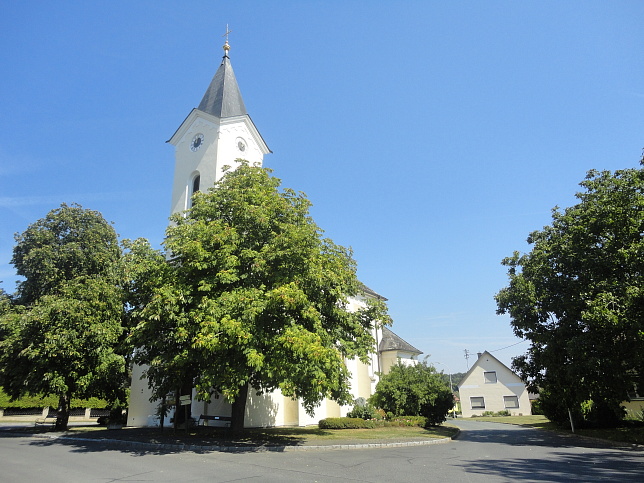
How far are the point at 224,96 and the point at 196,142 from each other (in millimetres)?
4224

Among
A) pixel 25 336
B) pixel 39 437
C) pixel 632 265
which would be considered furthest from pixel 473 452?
pixel 25 336

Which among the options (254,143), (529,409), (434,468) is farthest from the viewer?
(529,409)

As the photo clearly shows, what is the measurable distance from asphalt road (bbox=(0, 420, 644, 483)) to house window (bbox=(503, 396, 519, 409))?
39133 millimetres

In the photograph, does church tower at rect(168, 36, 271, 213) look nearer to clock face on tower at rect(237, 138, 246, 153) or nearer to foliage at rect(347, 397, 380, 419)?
clock face on tower at rect(237, 138, 246, 153)

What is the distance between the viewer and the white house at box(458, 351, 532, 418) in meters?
51.1

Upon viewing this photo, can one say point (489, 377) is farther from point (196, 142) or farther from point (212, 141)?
point (196, 142)

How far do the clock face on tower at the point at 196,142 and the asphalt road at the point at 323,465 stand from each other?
20.4 metres

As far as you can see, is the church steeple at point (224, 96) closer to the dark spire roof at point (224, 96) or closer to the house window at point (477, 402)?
the dark spire roof at point (224, 96)

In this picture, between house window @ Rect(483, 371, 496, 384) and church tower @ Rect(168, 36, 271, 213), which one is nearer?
church tower @ Rect(168, 36, 271, 213)

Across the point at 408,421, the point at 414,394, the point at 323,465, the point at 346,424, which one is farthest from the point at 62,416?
the point at 414,394

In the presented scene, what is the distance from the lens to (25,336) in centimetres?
2030

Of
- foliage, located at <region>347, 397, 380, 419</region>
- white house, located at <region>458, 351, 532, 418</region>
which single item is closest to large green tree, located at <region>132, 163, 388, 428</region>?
foliage, located at <region>347, 397, 380, 419</region>

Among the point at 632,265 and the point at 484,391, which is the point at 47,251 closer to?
the point at 632,265

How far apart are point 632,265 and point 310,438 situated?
15.3 meters
